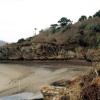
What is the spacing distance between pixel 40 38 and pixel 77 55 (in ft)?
60.7

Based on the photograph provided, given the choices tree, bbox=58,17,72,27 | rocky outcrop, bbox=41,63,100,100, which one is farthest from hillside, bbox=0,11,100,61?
rocky outcrop, bbox=41,63,100,100

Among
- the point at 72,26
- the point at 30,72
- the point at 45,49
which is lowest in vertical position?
the point at 30,72

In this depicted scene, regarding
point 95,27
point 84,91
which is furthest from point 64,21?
point 84,91

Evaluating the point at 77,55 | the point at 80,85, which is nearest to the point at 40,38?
the point at 77,55

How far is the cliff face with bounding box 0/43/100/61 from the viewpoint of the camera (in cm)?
5131

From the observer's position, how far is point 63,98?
1325 centimetres

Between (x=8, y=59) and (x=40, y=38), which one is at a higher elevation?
(x=40, y=38)

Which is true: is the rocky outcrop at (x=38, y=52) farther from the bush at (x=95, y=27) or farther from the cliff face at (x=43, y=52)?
the bush at (x=95, y=27)

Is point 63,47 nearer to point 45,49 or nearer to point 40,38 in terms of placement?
point 45,49

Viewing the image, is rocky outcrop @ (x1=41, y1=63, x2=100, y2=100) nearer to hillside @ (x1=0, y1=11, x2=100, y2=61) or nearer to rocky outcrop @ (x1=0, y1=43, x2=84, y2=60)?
hillside @ (x1=0, y1=11, x2=100, y2=61)

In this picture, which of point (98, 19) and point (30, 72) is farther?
point (98, 19)

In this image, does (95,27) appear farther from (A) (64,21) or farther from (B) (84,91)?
(B) (84,91)

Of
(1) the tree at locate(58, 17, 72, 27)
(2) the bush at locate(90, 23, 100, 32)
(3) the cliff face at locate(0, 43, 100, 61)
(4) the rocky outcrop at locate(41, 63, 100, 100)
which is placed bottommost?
(4) the rocky outcrop at locate(41, 63, 100, 100)

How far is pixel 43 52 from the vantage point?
182ft
